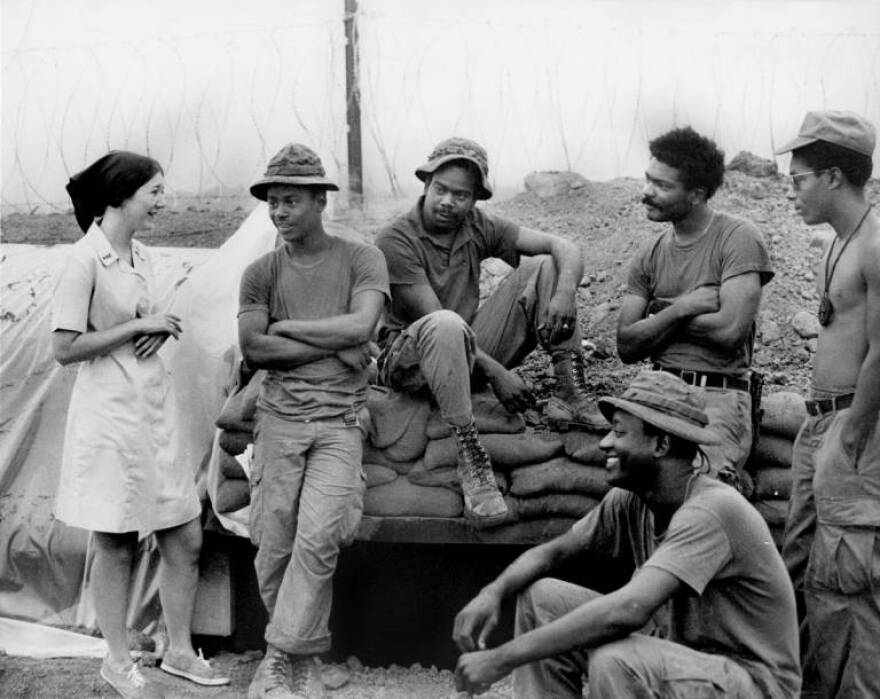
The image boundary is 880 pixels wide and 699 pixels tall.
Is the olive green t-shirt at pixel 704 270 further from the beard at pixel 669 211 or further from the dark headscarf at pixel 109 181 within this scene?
the dark headscarf at pixel 109 181

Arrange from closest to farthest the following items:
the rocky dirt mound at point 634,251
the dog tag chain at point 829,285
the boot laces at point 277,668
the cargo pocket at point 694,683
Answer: the cargo pocket at point 694,683, the dog tag chain at point 829,285, the boot laces at point 277,668, the rocky dirt mound at point 634,251

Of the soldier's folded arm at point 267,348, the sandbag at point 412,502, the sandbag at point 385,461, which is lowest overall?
the sandbag at point 412,502

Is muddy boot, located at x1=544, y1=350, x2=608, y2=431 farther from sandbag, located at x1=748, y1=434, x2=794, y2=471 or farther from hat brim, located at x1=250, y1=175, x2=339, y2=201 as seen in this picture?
hat brim, located at x1=250, y1=175, x2=339, y2=201

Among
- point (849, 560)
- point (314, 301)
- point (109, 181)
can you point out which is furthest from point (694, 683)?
point (109, 181)

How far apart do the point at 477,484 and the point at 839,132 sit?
190cm

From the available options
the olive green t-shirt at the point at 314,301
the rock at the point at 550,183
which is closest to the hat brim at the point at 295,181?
the olive green t-shirt at the point at 314,301

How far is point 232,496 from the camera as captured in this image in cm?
487

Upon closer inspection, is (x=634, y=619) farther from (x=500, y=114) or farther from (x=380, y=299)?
(x=500, y=114)

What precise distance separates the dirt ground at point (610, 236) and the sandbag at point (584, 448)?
2.79 ft

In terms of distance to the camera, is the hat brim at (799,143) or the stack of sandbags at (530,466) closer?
the hat brim at (799,143)

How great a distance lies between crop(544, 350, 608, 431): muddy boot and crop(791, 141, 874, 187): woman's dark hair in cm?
140

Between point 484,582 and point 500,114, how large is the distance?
3.49 metres

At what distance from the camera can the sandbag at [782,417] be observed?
15.5ft

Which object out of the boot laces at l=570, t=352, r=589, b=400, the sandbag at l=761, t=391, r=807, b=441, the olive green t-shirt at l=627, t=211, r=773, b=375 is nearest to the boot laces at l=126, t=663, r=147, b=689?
the boot laces at l=570, t=352, r=589, b=400
